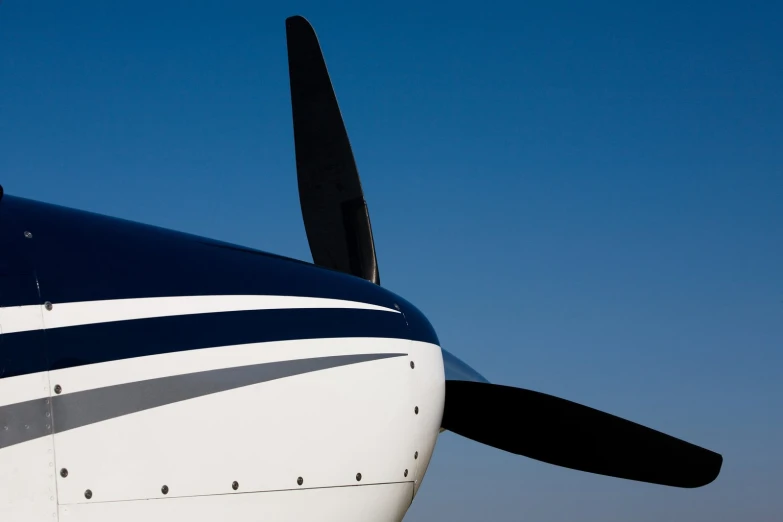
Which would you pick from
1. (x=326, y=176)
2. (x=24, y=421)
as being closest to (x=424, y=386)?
(x=326, y=176)

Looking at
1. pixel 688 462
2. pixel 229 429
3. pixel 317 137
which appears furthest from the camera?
pixel 317 137

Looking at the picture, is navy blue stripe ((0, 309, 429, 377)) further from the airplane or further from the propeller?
the propeller

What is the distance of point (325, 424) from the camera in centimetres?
699

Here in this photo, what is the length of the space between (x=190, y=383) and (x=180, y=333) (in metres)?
0.36

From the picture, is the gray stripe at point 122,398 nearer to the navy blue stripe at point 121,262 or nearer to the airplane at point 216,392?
the airplane at point 216,392

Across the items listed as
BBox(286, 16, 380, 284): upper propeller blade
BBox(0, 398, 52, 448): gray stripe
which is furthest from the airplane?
BBox(286, 16, 380, 284): upper propeller blade

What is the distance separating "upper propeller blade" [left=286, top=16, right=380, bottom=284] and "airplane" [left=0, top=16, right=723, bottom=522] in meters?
2.29

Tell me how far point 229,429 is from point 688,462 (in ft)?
17.1

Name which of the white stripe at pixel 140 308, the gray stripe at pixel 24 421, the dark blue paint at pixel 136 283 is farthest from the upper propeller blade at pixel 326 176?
the gray stripe at pixel 24 421

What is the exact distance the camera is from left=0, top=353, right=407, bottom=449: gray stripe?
16.9 feet

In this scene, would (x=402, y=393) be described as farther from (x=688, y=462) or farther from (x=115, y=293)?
(x=688, y=462)

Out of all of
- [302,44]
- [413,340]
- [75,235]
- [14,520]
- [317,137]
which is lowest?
[14,520]

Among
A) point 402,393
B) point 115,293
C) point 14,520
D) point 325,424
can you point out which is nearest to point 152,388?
point 115,293

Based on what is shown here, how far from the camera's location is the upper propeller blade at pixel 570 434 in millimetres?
9336
